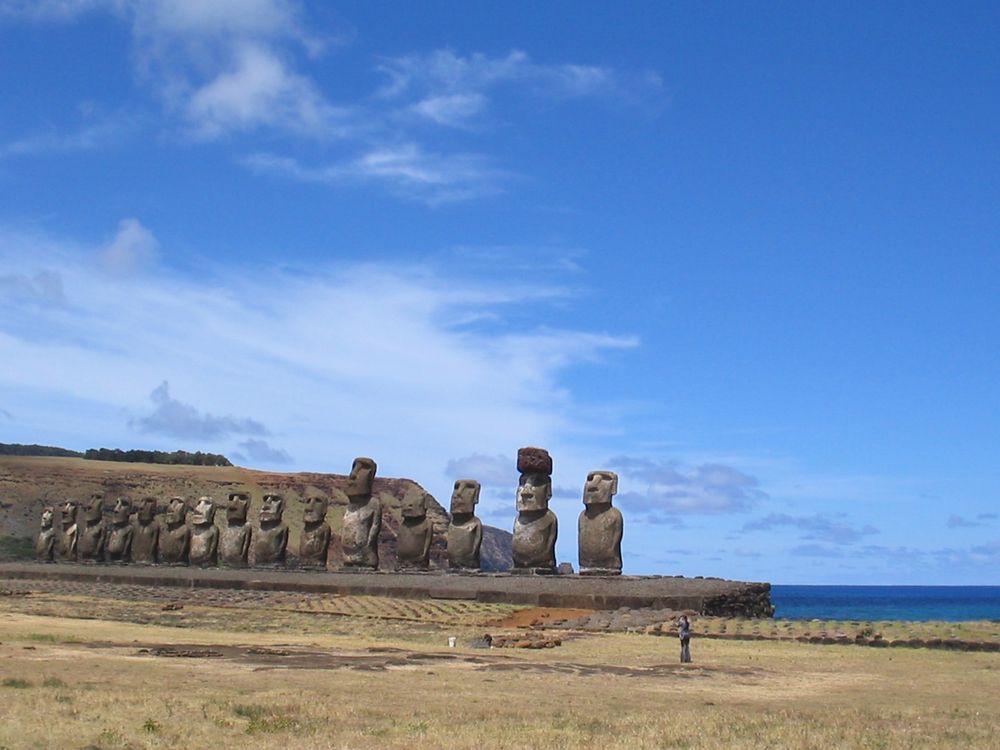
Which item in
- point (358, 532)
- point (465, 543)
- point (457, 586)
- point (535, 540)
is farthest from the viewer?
point (358, 532)

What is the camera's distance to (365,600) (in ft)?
80.1

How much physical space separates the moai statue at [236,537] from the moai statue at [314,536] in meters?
2.95

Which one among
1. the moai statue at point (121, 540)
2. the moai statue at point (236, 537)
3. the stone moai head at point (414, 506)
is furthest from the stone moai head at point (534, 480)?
the moai statue at point (121, 540)

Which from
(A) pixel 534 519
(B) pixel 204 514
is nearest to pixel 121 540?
(B) pixel 204 514

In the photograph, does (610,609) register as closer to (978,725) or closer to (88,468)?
(978,725)

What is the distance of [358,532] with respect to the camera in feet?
105

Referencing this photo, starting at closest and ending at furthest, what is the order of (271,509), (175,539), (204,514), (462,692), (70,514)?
1. (462,692)
2. (271,509)
3. (204,514)
4. (175,539)
5. (70,514)

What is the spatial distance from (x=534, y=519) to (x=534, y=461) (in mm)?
1340

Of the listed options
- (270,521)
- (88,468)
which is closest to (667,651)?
(270,521)

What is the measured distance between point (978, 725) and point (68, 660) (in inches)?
384

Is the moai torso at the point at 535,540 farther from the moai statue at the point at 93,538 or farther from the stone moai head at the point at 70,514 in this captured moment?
the stone moai head at the point at 70,514

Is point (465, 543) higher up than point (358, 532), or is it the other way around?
point (358, 532)

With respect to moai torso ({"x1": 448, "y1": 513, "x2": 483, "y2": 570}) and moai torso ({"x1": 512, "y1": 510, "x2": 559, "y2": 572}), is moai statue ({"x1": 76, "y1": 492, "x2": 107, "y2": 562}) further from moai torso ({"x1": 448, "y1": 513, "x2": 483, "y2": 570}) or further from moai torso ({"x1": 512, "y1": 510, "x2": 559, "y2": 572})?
moai torso ({"x1": 512, "y1": 510, "x2": 559, "y2": 572})

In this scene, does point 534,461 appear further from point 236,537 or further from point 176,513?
point 176,513
